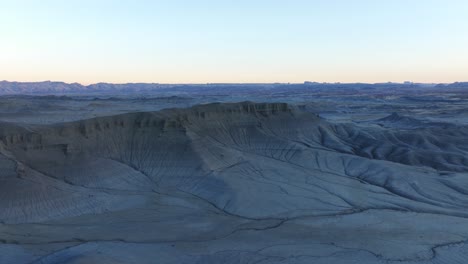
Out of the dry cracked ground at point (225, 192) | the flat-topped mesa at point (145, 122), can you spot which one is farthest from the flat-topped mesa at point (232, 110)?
the dry cracked ground at point (225, 192)

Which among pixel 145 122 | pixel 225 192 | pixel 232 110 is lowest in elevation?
pixel 225 192

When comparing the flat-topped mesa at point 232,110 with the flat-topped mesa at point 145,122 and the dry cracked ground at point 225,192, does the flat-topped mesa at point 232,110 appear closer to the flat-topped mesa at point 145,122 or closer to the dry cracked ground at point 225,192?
the flat-topped mesa at point 145,122

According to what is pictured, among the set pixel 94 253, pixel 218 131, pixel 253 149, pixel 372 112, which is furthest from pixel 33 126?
pixel 372 112

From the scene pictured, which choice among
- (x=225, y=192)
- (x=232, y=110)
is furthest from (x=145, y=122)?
(x=225, y=192)

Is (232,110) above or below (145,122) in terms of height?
above

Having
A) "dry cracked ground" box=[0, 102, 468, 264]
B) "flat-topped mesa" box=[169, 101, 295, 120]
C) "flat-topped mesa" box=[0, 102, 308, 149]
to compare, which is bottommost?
"dry cracked ground" box=[0, 102, 468, 264]

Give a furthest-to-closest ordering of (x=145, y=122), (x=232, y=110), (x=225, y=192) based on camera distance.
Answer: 1. (x=232, y=110)
2. (x=145, y=122)
3. (x=225, y=192)

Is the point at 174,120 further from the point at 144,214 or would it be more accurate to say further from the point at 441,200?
the point at 441,200

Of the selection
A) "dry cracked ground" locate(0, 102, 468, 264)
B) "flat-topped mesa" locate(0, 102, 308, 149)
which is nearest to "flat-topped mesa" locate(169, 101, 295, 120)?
"flat-topped mesa" locate(0, 102, 308, 149)

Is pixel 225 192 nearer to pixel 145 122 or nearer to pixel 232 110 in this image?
pixel 145 122

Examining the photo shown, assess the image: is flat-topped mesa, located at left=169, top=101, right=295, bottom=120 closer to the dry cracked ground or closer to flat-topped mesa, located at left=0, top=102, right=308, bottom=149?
flat-topped mesa, located at left=0, top=102, right=308, bottom=149
